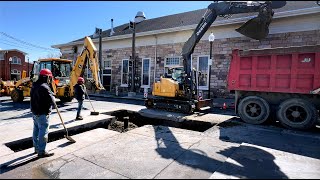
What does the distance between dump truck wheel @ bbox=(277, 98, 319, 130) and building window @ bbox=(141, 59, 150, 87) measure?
36.7 ft

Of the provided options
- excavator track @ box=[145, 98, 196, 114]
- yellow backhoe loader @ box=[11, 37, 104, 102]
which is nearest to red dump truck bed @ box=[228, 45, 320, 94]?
excavator track @ box=[145, 98, 196, 114]

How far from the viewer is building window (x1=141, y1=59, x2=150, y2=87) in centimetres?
1681

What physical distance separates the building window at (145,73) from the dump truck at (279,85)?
31.2 ft

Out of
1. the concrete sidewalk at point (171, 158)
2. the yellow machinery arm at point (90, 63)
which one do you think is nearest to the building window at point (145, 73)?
the yellow machinery arm at point (90, 63)

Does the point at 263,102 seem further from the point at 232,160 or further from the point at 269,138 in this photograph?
the point at 232,160

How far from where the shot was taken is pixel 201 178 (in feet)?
11.1

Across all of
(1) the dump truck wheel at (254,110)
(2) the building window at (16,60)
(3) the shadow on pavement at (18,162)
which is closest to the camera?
(3) the shadow on pavement at (18,162)

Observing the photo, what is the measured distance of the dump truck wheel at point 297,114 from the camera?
21.4ft

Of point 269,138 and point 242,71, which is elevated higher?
point 242,71

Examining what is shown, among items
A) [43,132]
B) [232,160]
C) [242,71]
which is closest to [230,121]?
[242,71]

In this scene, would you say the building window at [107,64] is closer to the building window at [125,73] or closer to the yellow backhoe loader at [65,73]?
the building window at [125,73]

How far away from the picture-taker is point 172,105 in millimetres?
9117

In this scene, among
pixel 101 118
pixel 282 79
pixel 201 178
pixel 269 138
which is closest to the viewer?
pixel 201 178

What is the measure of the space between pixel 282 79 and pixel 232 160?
434 cm
